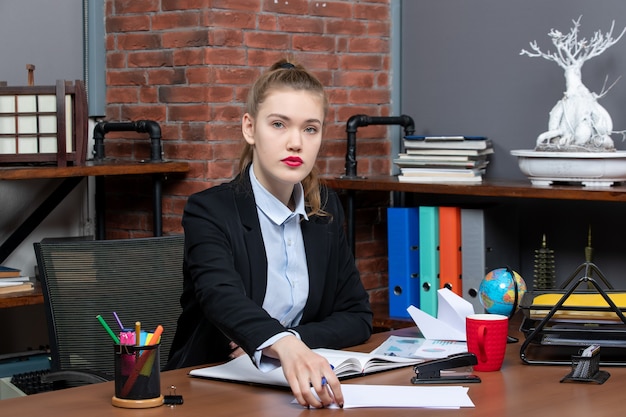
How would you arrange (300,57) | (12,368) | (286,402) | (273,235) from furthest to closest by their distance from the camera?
(300,57)
(12,368)
(273,235)
(286,402)

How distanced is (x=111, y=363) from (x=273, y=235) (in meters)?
0.61

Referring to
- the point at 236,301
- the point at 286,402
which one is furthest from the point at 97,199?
the point at 286,402

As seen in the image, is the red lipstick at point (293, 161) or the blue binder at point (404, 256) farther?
the blue binder at point (404, 256)

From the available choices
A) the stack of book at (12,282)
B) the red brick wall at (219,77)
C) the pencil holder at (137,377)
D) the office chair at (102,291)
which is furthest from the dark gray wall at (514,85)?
the pencil holder at (137,377)

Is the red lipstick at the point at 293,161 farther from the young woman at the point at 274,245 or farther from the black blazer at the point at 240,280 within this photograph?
the black blazer at the point at 240,280

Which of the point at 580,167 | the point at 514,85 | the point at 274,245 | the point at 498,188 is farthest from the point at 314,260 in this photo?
the point at 514,85

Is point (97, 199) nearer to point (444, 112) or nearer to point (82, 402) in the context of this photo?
point (444, 112)

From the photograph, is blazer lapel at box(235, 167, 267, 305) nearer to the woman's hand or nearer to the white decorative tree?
the woman's hand

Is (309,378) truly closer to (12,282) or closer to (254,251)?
(254,251)

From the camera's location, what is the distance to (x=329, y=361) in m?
1.79

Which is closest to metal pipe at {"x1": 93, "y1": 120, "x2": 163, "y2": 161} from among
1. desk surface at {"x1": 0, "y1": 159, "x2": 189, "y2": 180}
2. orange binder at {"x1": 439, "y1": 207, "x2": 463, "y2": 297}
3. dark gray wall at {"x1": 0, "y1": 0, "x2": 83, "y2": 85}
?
desk surface at {"x1": 0, "y1": 159, "x2": 189, "y2": 180}

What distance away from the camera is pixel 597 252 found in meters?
3.34

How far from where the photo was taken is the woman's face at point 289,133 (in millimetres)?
2021

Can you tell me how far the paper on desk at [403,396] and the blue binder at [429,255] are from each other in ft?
5.53
